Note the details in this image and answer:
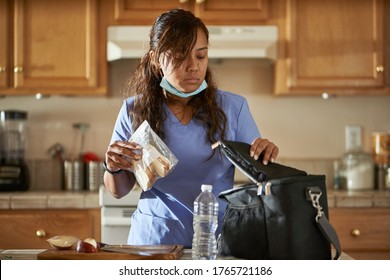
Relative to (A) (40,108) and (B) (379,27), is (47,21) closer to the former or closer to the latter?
(A) (40,108)

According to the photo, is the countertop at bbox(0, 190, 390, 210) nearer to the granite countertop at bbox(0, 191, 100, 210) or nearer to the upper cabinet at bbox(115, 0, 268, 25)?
the granite countertop at bbox(0, 191, 100, 210)

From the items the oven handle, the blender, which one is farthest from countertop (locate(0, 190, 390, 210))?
the blender

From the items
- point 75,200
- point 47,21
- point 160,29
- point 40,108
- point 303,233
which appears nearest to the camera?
point 303,233

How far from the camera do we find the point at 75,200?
2.94 m

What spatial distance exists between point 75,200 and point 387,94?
1603 millimetres

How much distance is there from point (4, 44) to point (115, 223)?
1.05 metres

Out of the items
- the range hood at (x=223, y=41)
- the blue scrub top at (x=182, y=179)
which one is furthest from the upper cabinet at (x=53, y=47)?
the blue scrub top at (x=182, y=179)

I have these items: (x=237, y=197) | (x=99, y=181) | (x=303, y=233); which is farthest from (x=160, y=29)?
(x=99, y=181)

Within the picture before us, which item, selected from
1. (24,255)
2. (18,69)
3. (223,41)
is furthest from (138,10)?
(24,255)

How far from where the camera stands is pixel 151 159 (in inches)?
57.4

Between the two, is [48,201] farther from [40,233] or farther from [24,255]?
[24,255]

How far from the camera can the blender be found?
10.4ft

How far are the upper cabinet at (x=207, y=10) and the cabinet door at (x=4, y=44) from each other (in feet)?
1.77
